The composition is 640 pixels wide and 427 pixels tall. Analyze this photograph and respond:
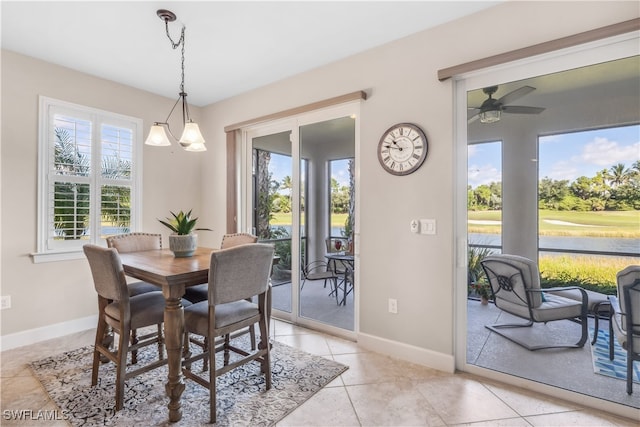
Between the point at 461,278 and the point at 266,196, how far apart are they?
2285 mm

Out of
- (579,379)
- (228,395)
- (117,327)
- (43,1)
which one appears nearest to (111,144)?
(43,1)

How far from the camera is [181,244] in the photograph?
2371mm

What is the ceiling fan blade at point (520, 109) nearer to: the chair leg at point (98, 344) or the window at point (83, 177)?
the chair leg at point (98, 344)

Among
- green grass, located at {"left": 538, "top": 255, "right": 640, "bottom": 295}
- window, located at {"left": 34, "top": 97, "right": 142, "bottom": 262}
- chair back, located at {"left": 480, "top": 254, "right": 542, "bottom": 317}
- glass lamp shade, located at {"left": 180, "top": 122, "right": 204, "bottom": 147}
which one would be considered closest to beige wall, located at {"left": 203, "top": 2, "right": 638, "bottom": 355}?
chair back, located at {"left": 480, "top": 254, "right": 542, "bottom": 317}

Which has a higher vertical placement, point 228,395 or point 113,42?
point 113,42

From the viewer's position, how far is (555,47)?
193 cm

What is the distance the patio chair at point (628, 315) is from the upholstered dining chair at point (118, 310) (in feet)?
9.30

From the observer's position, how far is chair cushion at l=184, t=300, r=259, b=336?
1.85 metres

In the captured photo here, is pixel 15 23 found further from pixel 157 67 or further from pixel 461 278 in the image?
pixel 461 278

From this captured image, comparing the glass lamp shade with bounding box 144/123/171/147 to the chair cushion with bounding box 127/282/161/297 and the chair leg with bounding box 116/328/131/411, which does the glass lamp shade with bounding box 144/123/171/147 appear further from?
the chair leg with bounding box 116/328/131/411

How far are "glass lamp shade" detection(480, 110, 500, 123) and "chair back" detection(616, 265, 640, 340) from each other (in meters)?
1.22

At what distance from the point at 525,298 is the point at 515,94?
1427 millimetres

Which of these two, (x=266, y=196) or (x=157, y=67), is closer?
(x=157, y=67)

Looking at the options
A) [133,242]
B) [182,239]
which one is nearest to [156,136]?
[182,239]
